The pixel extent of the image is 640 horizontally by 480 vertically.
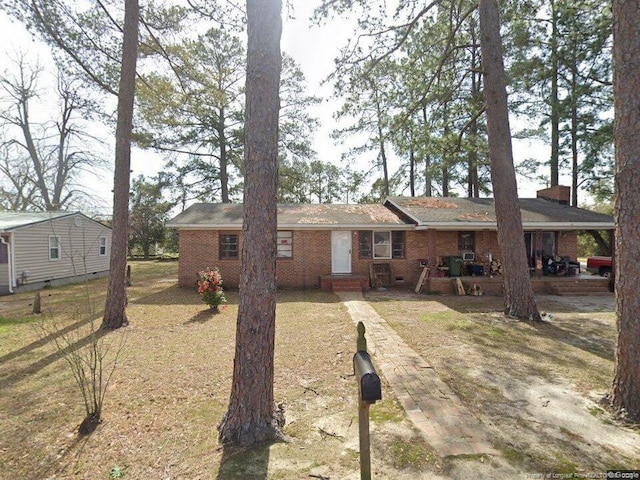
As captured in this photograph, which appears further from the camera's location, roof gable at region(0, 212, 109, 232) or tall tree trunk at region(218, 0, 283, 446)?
roof gable at region(0, 212, 109, 232)

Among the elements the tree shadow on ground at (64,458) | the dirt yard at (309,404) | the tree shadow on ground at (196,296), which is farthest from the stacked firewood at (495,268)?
the tree shadow on ground at (64,458)

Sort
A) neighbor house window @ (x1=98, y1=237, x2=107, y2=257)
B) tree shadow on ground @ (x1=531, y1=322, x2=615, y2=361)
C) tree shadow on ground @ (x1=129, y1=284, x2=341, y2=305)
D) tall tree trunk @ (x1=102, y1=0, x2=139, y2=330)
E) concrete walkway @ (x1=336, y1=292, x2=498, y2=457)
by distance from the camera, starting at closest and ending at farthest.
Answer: concrete walkway @ (x1=336, y1=292, x2=498, y2=457), tree shadow on ground @ (x1=531, y1=322, x2=615, y2=361), tall tree trunk @ (x1=102, y1=0, x2=139, y2=330), tree shadow on ground @ (x1=129, y1=284, x2=341, y2=305), neighbor house window @ (x1=98, y1=237, x2=107, y2=257)

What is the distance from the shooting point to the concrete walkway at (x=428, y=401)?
2836 millimetres

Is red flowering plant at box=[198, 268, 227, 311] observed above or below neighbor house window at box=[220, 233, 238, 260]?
below

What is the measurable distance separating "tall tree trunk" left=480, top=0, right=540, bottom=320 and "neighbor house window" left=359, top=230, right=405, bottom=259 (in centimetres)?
548

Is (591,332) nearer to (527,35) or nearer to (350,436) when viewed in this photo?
(350,436)

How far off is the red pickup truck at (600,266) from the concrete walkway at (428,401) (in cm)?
1383

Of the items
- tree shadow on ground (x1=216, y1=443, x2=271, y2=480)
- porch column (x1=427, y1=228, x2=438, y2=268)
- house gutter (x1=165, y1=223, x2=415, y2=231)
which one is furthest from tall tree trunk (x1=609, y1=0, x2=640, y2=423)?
porch column (x1=427, y1=228, x2=438, y2=268)

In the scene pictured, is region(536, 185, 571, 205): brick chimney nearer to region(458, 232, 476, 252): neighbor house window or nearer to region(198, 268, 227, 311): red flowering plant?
region(458, 232, 476, 252): neighbor house window

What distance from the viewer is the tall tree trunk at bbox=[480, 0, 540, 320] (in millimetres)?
7680

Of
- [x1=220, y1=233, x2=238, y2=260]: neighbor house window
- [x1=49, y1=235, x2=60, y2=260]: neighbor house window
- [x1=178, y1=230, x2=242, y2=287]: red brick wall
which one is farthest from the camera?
→ [x1=49, y1=235, x2=60, y2=260]: neighbor house window

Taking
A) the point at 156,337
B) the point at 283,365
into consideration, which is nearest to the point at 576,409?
the point at 283,365

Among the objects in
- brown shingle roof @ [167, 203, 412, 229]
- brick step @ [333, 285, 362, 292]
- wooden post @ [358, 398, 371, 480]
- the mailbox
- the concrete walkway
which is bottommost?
the concrete walkway

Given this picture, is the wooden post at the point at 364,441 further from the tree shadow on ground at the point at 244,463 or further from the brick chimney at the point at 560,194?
the brick chimney at the point at 560,194
